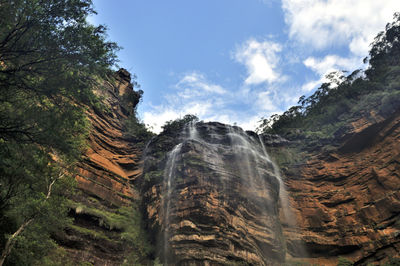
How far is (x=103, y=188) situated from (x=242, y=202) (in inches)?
456

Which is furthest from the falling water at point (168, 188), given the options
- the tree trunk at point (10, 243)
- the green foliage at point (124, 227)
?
the tree trunk at point (10, 243)

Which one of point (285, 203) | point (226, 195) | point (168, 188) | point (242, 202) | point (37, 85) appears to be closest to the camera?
point (37, 85)

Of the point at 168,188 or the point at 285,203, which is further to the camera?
the point at 285,203

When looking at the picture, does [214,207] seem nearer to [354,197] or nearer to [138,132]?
[354,197]

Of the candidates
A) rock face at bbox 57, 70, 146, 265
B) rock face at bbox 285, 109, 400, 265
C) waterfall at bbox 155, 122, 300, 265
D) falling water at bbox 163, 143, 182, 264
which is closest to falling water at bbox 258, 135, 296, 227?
waterfall at bbox 155, 122, 300, 265

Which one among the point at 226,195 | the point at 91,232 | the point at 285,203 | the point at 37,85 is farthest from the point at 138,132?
the point at 37,85

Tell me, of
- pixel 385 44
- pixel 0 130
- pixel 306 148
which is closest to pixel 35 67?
pixel 0 130

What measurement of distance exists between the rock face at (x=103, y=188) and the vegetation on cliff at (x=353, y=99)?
19.4 metres

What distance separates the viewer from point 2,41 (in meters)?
7.54

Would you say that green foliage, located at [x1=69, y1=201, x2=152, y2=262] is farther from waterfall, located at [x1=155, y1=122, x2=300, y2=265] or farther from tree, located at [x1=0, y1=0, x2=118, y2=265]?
tree, located at [x1=0, y1=0, x2=118, y2=265]

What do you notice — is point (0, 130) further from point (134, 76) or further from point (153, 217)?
point (134, 76)

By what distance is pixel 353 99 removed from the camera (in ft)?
96.7

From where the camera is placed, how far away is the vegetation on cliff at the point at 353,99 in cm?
2509

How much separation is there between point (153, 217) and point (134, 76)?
29839mm
